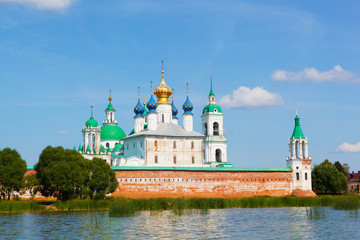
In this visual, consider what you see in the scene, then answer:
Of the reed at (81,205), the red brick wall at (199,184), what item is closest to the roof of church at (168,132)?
the red brick wall at (199,184)

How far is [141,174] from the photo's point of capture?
157ft

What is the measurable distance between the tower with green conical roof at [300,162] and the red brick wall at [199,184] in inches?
36.1

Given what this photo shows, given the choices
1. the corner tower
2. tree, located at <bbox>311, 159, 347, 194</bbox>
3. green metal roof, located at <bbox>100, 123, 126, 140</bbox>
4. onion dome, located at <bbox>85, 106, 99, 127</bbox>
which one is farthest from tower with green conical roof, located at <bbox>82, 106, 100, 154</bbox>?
tree, located at <bbox>311, 159, 347, 194</bbox>

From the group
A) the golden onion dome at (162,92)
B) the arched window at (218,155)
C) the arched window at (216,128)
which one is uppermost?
the golden onion dome at (162,92)

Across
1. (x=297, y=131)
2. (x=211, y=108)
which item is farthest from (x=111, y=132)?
(x=297, y=131)

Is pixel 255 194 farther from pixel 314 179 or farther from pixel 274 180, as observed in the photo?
pixel 314 179

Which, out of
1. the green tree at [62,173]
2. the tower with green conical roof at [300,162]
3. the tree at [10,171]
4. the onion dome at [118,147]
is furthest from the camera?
the onion dome at [118,147]

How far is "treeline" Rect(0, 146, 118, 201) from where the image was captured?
120 ft

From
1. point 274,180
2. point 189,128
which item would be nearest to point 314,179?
point 274,180

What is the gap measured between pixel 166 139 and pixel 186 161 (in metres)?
3.10

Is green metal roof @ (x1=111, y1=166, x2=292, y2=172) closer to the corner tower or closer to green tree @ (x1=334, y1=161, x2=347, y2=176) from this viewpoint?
the corner tower

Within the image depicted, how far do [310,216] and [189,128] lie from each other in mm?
31471

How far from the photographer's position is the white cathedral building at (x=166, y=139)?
181 feet

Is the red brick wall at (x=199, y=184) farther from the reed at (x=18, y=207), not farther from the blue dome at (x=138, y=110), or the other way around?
the blue dome at (x=138, y=110)
